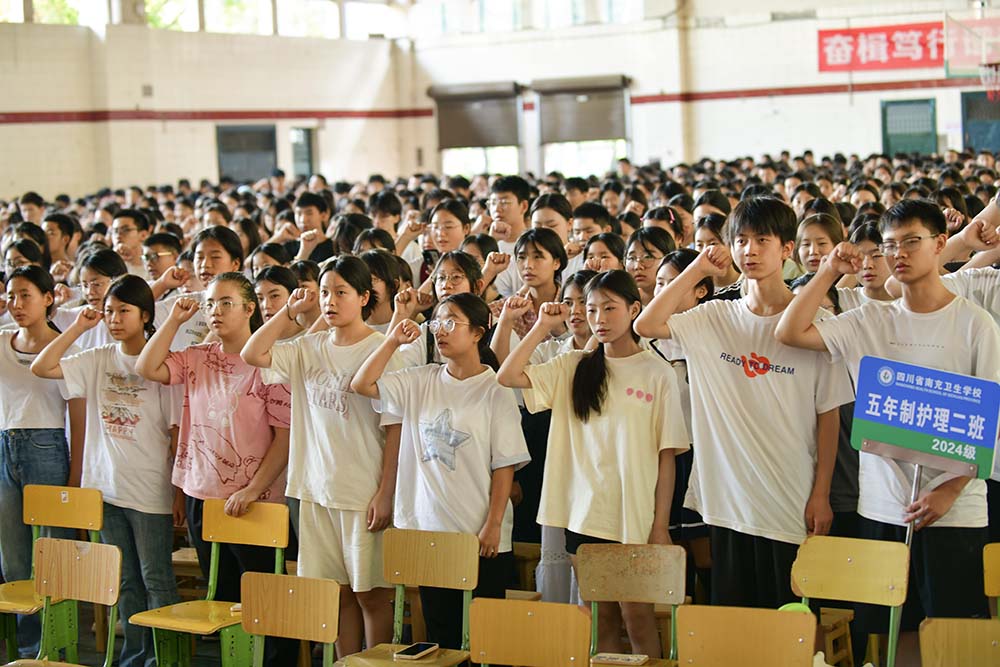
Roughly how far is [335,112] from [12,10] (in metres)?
6.49

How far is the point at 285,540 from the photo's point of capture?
4840 millimetres

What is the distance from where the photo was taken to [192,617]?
15.5 feet

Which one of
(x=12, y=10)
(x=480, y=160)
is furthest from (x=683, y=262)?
(x=480, y=160)

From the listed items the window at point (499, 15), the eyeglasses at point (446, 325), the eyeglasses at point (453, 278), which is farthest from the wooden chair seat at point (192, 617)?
the window at point (499, 15)

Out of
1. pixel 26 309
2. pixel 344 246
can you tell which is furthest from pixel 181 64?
pixel 26 309

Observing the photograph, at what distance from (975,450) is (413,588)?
2.35m

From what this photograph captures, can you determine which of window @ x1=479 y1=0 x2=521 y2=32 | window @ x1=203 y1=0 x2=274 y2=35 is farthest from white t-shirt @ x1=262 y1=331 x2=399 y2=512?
window @ x1=479 y1=0 x2=521 y2=32

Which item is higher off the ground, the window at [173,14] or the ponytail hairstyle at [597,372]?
the window at [173,14]

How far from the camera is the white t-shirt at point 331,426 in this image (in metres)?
4.86

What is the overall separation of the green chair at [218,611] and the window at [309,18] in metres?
19.2

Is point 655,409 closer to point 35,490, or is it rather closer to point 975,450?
point 975,450

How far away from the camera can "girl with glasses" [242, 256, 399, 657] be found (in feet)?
15.9

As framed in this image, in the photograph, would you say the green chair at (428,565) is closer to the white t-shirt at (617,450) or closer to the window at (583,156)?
the white t-shirt at (617,450)

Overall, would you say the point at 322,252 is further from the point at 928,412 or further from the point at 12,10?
the point at 12,10
